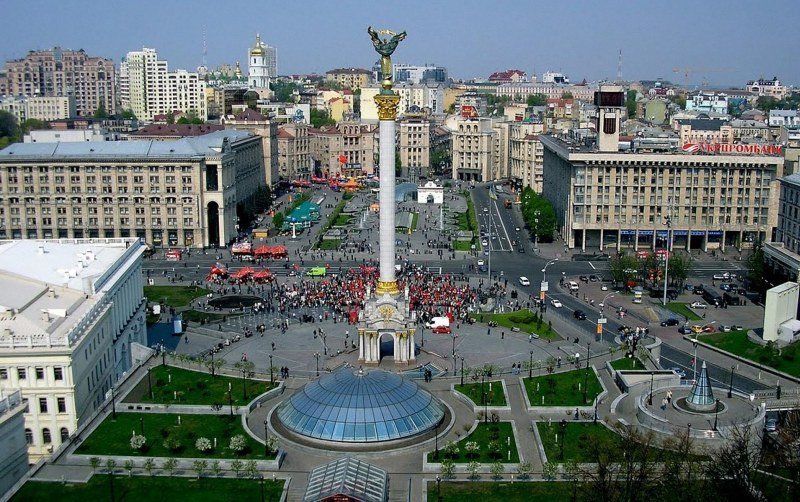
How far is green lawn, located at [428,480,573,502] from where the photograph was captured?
4581 cm

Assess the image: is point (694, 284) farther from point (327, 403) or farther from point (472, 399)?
point (327, 403)

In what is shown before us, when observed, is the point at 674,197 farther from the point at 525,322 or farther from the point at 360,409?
the point at 360,409

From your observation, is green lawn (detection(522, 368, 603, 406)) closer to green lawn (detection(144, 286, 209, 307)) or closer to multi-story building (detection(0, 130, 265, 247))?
green lawn (detection(144, 286, 209, 307))

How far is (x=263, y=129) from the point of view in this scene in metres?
173

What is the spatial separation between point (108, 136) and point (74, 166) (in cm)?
3419

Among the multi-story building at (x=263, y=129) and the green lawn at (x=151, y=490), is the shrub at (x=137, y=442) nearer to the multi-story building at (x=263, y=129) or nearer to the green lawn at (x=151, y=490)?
the green lawn at (x=151, y=490)

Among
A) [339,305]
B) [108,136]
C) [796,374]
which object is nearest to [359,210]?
[108,136]

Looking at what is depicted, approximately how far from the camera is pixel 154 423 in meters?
54.9

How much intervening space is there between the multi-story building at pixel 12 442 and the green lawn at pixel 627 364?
129 feet

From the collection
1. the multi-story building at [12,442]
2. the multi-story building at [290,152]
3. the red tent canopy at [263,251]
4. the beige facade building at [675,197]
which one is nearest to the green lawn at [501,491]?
the multi-story building at [12,442]

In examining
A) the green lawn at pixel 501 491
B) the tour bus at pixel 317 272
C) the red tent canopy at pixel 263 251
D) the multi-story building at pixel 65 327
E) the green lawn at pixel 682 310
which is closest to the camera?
the green lawn at pixel 501 491

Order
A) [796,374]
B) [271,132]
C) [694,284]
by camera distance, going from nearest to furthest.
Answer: [796,374] → [694,284] → [271,132]

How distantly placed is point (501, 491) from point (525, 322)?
37.6 meters

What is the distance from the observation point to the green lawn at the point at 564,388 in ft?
193
